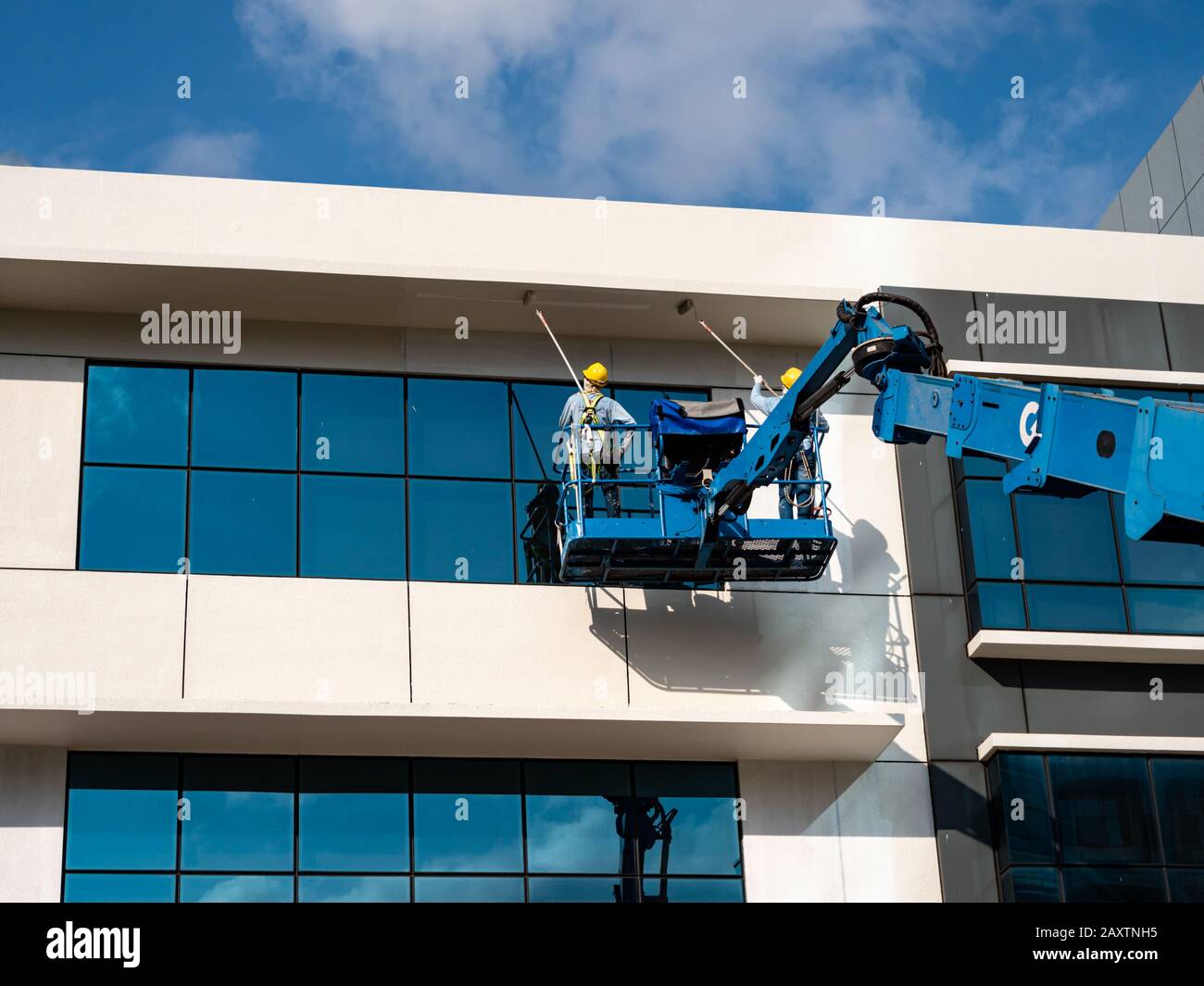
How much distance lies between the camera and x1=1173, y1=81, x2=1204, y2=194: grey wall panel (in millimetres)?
30125

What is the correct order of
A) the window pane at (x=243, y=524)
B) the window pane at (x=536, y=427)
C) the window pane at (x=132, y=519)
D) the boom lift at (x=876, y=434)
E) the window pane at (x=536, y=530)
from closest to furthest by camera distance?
the boom lift at (x=876, y=434) → the window pane at (x=132, y=519) → the window pane at (x=243, y=524) → the window pane at (x=536, y=530) → the window pane at (x=536, y=427)

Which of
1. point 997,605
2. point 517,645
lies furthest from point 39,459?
point 997,605

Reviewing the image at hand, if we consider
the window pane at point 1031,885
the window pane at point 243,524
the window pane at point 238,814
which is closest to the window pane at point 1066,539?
the window pane at point 1031,885

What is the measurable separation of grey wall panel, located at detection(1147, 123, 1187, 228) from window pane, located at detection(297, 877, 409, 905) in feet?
62.8

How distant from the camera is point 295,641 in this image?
2019 cm

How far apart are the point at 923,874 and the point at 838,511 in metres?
4.51

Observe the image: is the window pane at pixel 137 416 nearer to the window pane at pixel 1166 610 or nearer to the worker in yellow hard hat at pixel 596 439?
the worker in yellow hard hat at pixel 596 439

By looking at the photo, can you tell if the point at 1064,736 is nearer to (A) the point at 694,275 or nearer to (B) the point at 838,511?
(B) the point at 838,511

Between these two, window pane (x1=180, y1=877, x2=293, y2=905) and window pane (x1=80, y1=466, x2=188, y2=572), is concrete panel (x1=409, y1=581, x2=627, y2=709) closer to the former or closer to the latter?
window pane (x1=180, y1=877, x2=293, y2=905)

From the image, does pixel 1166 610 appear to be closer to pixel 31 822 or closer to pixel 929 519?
pixel 929 519

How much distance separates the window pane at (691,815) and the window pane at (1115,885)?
3.70m

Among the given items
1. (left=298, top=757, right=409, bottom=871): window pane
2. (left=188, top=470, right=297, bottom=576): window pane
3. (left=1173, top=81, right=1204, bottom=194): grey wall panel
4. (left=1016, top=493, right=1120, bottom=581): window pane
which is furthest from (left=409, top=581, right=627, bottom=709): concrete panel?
(left=1173, top=81, right=1204, bottom=194): grey wall panel

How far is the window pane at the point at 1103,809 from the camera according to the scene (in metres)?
20.1

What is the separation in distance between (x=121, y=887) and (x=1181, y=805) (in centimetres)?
1176
